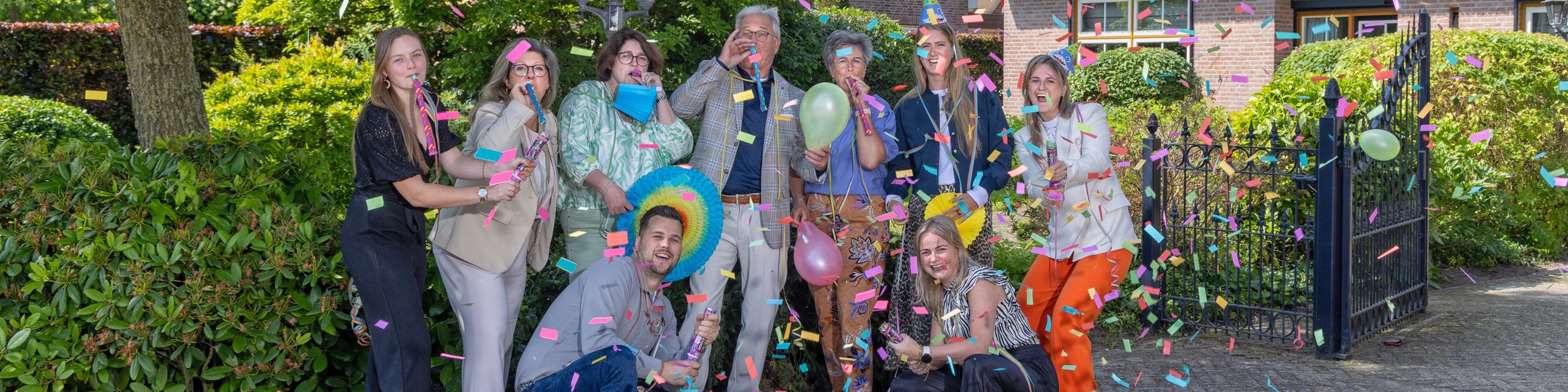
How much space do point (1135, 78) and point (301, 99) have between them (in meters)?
10.6

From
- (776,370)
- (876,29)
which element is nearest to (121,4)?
(776,370)

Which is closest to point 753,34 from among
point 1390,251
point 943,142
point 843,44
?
point 843,44

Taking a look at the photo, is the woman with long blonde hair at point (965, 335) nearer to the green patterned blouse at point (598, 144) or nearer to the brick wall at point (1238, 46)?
the green patterned blouse at point (598, 144)

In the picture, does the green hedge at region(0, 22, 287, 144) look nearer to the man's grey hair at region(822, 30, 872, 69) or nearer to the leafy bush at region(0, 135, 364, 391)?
the leafy bush at region(0, 135, 364, 391)

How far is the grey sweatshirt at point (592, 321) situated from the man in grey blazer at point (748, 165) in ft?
1.75

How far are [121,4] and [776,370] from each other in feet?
12.9

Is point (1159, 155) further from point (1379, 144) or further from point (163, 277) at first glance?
point (163, 277)

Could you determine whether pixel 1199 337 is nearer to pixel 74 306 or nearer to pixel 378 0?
pixel 74 306

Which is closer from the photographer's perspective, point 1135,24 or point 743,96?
point 743,96

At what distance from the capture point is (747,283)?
456cm

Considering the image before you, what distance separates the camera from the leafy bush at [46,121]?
10.5m

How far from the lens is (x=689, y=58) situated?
913 cm

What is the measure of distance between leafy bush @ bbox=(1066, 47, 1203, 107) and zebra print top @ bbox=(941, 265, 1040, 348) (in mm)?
12359

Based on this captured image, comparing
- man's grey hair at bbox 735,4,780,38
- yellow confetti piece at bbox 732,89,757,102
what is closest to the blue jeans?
yellow confetti piece at bbox 732,89,757,102
